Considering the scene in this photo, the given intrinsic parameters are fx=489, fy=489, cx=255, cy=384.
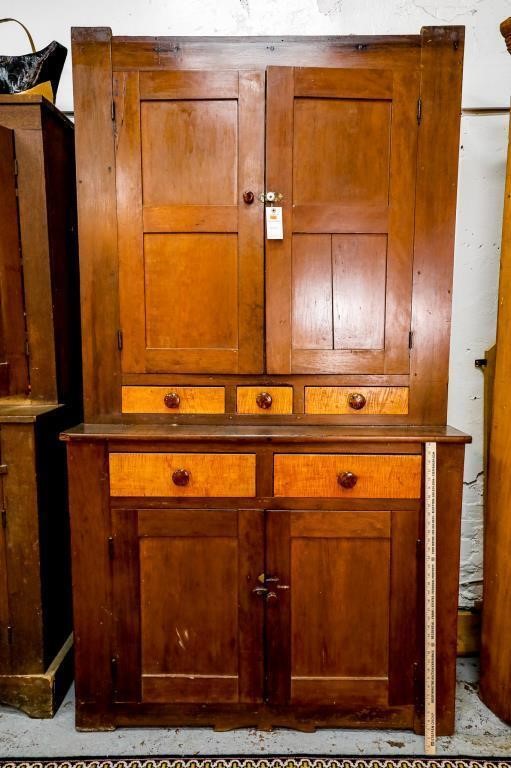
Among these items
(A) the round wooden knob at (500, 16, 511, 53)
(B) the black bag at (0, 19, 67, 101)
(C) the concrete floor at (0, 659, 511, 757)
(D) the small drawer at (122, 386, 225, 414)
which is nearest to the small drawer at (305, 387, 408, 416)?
(D) the small drawer at (122, 386, 225, 414)

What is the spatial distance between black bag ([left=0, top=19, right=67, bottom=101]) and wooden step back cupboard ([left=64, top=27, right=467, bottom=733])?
28cm

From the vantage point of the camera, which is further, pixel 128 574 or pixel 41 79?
pixel 41 79

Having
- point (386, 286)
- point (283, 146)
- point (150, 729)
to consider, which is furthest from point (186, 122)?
point (150, 729)

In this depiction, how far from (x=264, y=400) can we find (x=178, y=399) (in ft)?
1.00

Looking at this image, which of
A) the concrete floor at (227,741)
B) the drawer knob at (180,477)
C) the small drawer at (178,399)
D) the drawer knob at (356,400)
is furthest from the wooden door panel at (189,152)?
the concrete floor at (227,741)

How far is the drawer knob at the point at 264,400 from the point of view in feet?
5.70

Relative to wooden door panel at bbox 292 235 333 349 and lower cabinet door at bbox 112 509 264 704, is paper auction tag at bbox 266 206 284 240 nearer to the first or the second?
Result: wooden door panel at bbox 292 235 333 349

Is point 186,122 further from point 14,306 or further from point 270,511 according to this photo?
point 270,511

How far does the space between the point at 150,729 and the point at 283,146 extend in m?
2.10

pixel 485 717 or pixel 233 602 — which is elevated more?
pixel 233 602

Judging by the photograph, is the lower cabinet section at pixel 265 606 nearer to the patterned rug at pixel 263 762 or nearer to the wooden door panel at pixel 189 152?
the patterned rug at pixel 263 762

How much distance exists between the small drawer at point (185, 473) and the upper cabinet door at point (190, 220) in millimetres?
309

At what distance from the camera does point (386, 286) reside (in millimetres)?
1689

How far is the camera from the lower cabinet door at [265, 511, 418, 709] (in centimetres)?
166
